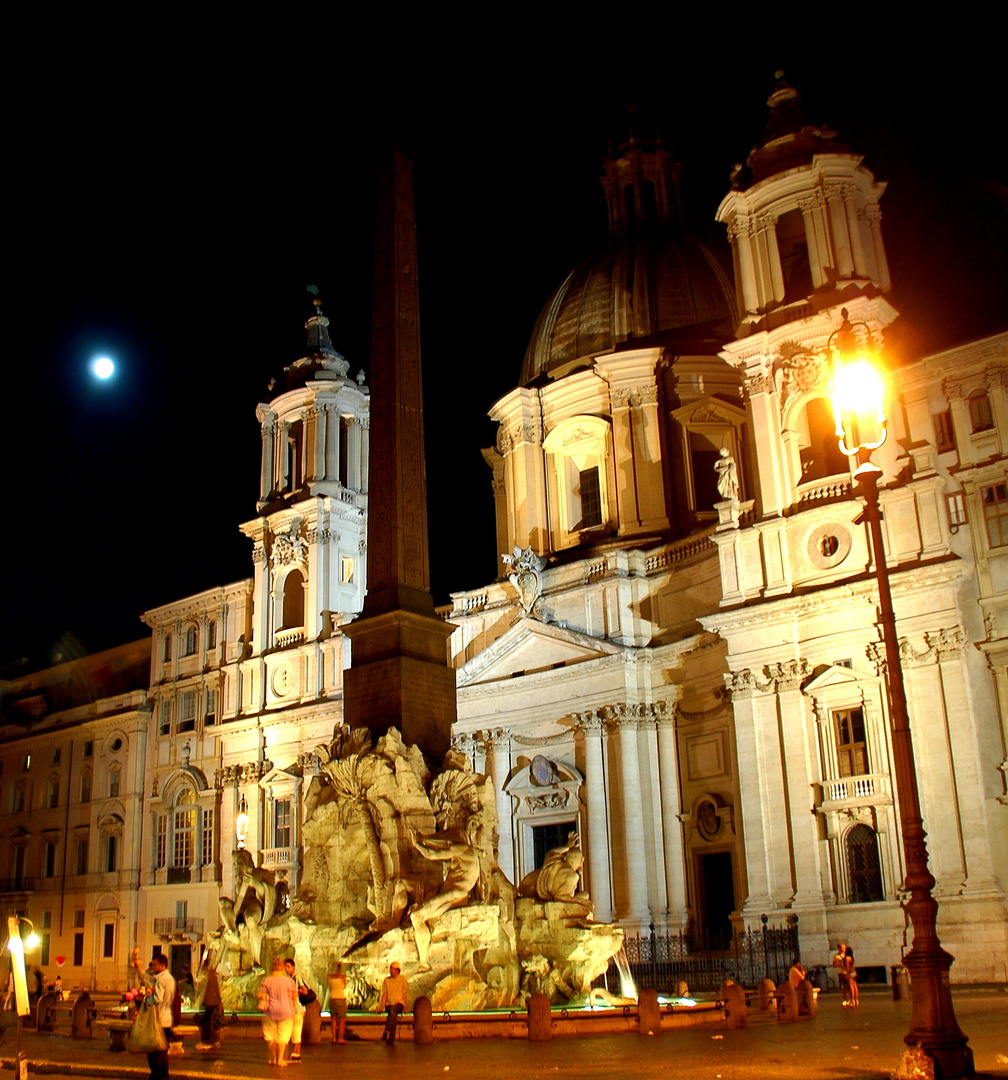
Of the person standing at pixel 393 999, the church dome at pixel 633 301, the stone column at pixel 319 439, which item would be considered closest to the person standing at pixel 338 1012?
the person standing at pixel 393 999

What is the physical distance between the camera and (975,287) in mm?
33719

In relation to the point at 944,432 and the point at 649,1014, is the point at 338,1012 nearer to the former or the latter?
the point at 649,1014

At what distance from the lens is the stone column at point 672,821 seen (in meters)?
32.8

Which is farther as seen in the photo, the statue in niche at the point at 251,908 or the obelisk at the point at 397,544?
the statue in niche at the point at 251,908

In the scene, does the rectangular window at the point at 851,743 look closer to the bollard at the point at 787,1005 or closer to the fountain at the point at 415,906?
the fountain at the point at 415,906

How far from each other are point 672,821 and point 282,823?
16006 millimetres

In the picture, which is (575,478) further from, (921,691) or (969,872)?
(969,872)

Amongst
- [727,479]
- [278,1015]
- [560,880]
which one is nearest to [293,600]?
[727,479]

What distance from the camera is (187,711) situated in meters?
47.6

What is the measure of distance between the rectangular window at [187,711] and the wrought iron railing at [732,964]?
23.7 metres

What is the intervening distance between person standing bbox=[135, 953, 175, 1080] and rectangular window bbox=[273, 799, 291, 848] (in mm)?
29699

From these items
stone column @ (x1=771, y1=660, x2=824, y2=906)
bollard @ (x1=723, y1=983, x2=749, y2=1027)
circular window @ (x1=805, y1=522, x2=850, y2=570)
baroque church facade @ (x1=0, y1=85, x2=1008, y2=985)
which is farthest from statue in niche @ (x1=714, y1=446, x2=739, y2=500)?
bollard @ (x1=723, y1=983, x2=749, y2=1027)

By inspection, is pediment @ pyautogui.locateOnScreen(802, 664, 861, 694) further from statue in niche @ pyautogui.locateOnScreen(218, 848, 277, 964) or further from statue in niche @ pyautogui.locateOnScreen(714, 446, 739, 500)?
statue in niche @ pyautogui.locateOnScreen(218, 848, 277, 964)

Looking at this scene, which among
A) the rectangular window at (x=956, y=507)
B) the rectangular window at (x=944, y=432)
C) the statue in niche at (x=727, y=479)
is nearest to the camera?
the rectangular window at (x=956, y=507)
